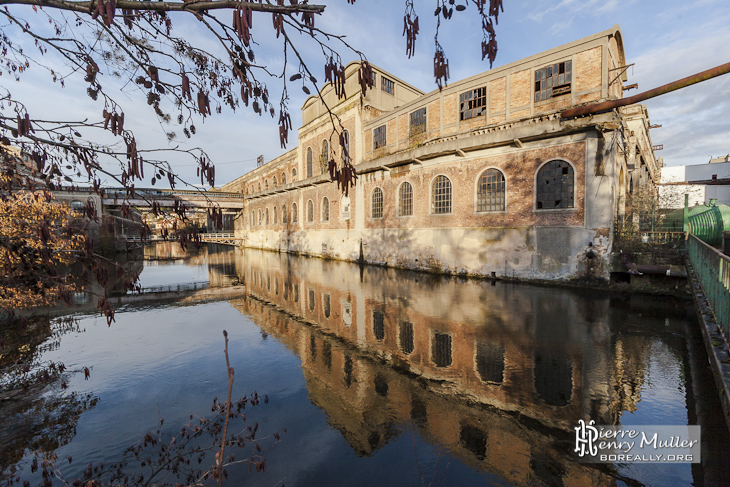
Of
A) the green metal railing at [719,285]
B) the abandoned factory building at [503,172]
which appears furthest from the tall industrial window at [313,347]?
the green metal railing at [719,285]

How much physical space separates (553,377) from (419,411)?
218 centimetres

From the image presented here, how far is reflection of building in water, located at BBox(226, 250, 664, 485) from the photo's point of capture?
3062 mm

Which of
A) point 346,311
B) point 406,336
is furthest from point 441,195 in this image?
point 406,336

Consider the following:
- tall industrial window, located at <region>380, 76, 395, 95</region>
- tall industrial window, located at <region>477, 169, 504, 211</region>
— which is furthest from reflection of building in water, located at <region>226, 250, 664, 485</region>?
tall industrial window, located at <region>380, 76, 395, 95</region>

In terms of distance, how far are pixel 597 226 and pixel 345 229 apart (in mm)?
13451

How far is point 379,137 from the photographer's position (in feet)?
62.0

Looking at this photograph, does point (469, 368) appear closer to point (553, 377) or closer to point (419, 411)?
point (553, 377)

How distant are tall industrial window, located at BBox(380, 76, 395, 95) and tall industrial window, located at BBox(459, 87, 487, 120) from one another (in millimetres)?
8053

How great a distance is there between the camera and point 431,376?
14.5 feet

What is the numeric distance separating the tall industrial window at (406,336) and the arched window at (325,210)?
52.6 ft

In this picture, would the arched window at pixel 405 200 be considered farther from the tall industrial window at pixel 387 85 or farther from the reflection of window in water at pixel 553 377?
the reflection of window in water at pixel 553 377

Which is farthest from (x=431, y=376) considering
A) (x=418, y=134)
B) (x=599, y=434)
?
(x=418, y=134)

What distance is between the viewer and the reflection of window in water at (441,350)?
193 inches

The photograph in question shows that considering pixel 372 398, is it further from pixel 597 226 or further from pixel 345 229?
pixel 345 229
